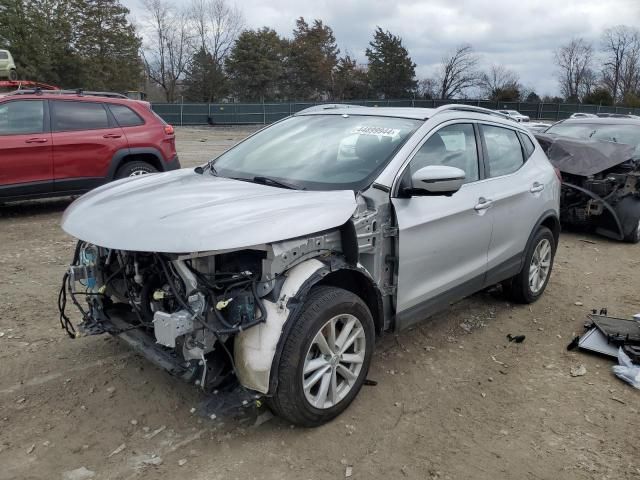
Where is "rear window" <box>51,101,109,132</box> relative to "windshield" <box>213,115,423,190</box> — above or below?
above

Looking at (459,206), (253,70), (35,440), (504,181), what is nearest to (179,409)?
(35,440)

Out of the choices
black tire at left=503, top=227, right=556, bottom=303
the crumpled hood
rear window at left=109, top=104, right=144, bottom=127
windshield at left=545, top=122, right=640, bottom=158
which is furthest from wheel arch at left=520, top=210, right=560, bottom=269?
rear window at left=109, top=104, right=144, bottom=127

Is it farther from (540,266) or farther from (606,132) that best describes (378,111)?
(606,132)

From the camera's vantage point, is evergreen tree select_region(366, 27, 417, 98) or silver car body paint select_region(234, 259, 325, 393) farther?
evergreen tree select_region(366, 27, 417, 98)

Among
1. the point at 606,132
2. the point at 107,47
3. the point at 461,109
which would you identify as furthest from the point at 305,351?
the point at 107,47

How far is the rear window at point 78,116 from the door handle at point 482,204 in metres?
6.28

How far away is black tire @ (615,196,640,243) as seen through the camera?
7785mm

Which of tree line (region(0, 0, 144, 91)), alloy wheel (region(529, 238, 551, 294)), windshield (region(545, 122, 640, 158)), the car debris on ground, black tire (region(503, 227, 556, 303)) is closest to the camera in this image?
the car debris on ground

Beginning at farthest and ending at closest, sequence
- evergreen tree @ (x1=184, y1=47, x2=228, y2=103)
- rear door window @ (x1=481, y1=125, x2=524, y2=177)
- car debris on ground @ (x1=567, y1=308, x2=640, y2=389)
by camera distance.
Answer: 1. evergreen tree @ (x1=184, y1=47, x2=228, y2=103)
2. rear door window @ (x1=481, y1=125, x2=524, y2=177)
3. car debris on ground @ (x1=567, y1=308, x2=640, y2=389)

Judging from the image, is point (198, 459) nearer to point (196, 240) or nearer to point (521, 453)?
point (196, 240)

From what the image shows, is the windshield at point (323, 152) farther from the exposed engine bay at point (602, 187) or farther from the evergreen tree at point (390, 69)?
the evergreen tree at point (390, 69)

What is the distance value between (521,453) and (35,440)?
2679mm

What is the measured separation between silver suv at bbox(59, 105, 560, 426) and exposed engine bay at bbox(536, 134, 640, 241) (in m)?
3.94

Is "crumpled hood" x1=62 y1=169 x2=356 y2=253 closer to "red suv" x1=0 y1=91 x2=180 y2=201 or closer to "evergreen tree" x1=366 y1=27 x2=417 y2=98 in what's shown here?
"red suv" x1=0 y1=91 x2=180 y2=201
